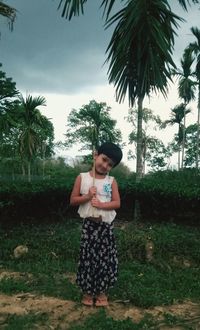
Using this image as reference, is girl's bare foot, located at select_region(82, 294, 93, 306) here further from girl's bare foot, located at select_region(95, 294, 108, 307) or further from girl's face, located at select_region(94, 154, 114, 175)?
girl's face, located at select_region(94, 154, 114, 175)

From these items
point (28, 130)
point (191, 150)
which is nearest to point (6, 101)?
point (28, 130)

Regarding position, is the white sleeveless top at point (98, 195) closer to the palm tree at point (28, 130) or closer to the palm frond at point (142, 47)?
the palm frond at point (142, 47)

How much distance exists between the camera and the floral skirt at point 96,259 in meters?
3.91

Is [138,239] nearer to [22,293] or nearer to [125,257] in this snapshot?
[125,257]

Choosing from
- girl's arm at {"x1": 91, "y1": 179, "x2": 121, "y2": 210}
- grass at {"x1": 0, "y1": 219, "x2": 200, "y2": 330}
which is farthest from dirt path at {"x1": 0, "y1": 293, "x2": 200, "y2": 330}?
girl's arm at {"x1": 91, "y1": 179, "x2": 121, "y2": 210}

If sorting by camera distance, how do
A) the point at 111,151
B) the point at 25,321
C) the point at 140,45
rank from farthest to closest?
the point at 140,45 → the point at 111,151 → the point at 25,321

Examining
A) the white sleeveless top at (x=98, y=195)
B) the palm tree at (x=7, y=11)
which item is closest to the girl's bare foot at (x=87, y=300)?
the white sleeveless top at (x=98, y=195)

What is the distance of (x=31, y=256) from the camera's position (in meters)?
6.64

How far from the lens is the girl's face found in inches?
152

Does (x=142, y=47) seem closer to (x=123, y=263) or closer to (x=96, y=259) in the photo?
(x=123, y=263)

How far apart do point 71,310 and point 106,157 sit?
55.8 inches

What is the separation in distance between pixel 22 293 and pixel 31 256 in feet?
7.09

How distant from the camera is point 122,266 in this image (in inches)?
232

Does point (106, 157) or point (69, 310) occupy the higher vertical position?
point (106, 157)
